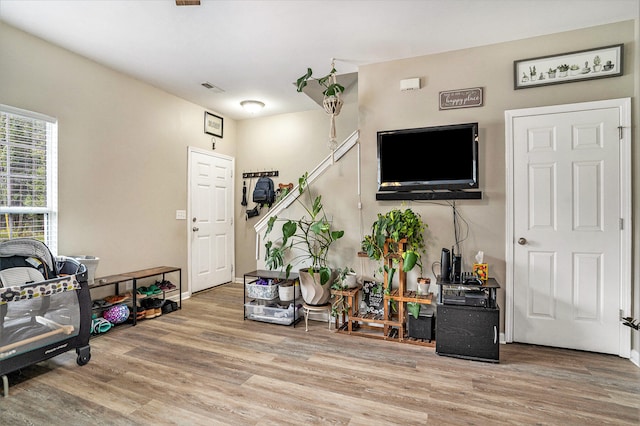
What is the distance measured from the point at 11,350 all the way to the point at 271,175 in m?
3.75

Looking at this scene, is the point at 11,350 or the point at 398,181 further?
the point at 398,181

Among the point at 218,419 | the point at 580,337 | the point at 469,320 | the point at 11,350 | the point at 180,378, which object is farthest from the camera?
the point at 580,337

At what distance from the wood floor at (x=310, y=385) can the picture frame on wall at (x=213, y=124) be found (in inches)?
121

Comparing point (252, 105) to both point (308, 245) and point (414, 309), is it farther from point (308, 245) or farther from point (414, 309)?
point (414, 309)

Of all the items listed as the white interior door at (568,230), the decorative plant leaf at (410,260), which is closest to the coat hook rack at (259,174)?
the decorative plant leaf at (410,260)

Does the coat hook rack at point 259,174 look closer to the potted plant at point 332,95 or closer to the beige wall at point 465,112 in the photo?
the beige wall at point 465,112

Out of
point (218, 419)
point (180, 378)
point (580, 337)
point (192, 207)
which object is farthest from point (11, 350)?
point (580, 337)

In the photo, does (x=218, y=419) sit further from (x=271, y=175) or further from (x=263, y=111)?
(x=263, y=111)

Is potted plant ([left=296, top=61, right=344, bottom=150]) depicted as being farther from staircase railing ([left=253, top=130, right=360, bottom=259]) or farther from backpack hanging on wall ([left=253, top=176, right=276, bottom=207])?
backpack hanging on wall ([left=253, top=176, right=276, bottom=207])

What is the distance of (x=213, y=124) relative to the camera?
203 inches

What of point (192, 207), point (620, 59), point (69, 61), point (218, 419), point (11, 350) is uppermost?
point (69, 61)

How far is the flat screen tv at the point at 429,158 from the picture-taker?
305 cm

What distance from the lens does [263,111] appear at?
Result: 204 inches

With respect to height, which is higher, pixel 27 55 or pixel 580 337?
pixel 27 55
